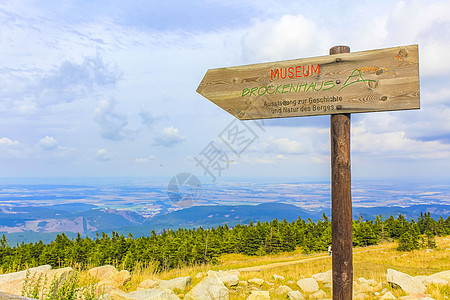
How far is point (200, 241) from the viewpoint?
59.5ft

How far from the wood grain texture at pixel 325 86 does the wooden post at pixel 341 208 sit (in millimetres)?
219

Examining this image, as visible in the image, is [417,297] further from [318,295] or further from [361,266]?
[361,266]

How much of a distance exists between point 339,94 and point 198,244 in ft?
49.6

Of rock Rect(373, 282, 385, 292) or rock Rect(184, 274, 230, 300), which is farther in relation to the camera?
rock Rect(373, 282, 385, 292)

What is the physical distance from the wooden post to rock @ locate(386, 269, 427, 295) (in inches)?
155

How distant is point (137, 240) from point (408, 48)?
16183 millimetres

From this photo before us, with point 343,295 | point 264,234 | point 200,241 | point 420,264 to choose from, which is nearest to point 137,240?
point 200,241

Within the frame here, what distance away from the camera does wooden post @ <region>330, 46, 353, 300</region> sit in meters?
4.07

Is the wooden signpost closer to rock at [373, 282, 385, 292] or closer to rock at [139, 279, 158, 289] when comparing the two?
rock at [373, 282, 385, 292]

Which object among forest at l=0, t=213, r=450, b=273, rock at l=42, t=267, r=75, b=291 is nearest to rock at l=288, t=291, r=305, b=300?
rock at l=42, t=267, r=75, b=291

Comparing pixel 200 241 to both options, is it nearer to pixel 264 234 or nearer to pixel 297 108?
pixel 264 234

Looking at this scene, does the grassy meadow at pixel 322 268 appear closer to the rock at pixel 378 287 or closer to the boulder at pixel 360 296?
the rock at pixel 378 287

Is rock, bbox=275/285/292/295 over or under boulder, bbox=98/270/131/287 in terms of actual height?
under

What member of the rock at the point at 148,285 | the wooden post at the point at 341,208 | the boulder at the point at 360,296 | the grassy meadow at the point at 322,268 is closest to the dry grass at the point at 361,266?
the grassy meadow at the point at 322,268
